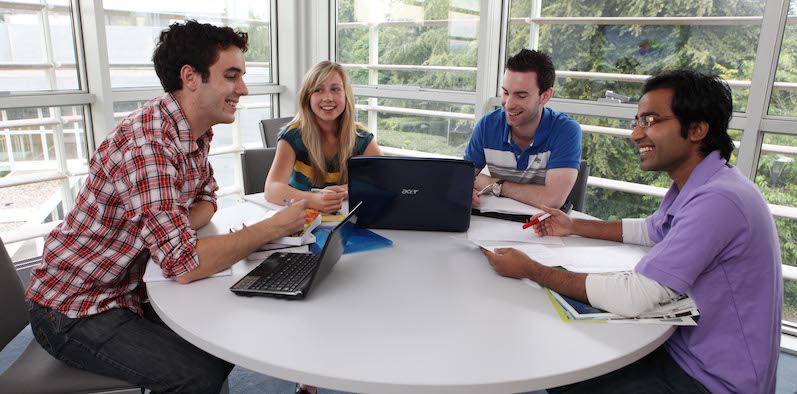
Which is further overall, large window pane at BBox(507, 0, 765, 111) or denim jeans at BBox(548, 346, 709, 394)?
large window pane at BBox(507, 0, 765, 111)

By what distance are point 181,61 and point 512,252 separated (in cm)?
109

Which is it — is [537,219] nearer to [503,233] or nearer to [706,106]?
[503,233]

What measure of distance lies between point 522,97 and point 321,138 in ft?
3.04

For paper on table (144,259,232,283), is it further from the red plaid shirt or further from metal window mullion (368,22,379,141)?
metal window mullion (368,22,379,141)

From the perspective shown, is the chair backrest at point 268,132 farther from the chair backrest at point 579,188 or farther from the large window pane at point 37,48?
the chair backrest at point 579,188

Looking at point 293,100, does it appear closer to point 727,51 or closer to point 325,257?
point 727,51

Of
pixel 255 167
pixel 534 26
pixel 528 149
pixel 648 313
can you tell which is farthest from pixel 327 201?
pixel 534 26

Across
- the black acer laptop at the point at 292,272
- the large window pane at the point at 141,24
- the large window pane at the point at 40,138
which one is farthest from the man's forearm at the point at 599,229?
the large window pane at the point at 40,138

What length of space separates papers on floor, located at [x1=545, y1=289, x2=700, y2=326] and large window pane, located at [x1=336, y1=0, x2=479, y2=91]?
252 centimetres

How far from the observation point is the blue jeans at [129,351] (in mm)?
1323

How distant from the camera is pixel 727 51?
8.70 ft

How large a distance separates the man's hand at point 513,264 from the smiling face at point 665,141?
1.47ft

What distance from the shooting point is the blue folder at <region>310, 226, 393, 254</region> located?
1601 millimetres

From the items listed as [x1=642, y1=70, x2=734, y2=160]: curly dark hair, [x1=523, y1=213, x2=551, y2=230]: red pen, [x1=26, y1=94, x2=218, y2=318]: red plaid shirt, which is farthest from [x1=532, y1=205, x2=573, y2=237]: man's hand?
[x1=26, y1=94, x2=218, y2=318]: red plaid shirt
